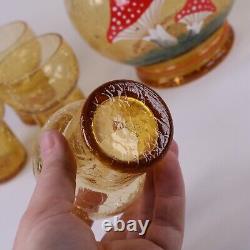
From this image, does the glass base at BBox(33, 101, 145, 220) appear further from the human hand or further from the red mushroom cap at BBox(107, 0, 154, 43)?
the red mushroom cap at BBox(107, 0, 154, 43)

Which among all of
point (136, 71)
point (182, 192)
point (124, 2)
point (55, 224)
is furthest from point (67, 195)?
point (136, 71)

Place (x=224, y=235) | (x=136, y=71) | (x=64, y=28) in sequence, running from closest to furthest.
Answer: (x=224, y=235) → (x=136, y=71) → (x=64, y=28)

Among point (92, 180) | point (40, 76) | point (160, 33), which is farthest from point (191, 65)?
point (92, 180)

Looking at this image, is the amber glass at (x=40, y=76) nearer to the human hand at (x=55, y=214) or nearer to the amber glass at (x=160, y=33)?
the amber glass at (x=160, y=33)

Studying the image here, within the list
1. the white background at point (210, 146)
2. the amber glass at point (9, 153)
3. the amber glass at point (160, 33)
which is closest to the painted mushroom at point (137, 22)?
the amber glass at point (160, 33)

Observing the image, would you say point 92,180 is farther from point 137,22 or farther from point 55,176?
point 137,22

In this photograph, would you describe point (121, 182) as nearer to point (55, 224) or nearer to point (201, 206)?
point (55, 224)
